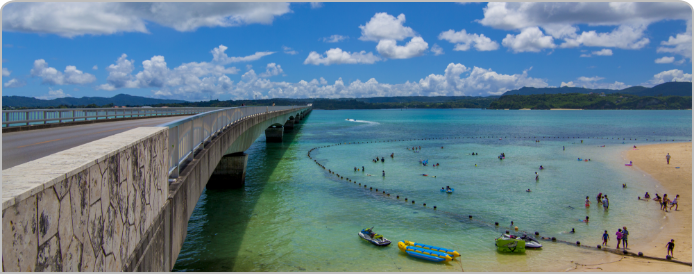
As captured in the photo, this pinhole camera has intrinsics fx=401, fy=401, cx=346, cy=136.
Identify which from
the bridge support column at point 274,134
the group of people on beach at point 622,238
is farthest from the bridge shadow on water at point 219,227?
the bridge support column at point 274,134

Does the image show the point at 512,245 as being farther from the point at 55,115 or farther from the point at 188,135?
the point at 55,115

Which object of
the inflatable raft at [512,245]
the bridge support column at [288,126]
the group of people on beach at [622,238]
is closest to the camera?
the inflatable raft at [512,245]

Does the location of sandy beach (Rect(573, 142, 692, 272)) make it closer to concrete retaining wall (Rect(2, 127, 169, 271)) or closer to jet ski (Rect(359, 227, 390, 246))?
jet ski (Rect(359, 227, 390, 246))

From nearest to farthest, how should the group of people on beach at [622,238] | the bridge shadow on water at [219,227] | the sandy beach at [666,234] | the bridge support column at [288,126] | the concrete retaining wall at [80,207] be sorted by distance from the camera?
the concrete retaining wall at [80,207]
the bridge shadow on water at [219,227]
the sandy beach at [666,234]
the group of people on beach at [622,238]
the bridge support column at [288,126]

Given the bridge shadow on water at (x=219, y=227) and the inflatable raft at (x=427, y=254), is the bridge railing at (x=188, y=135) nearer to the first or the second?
the bridge shadow on water at (x=219, y=227)

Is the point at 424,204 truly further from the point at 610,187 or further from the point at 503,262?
the point at 610,187

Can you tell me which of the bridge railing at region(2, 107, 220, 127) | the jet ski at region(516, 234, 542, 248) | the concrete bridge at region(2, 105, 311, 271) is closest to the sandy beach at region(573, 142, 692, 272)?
the jet ski at region(516, 234, 542, 248)
